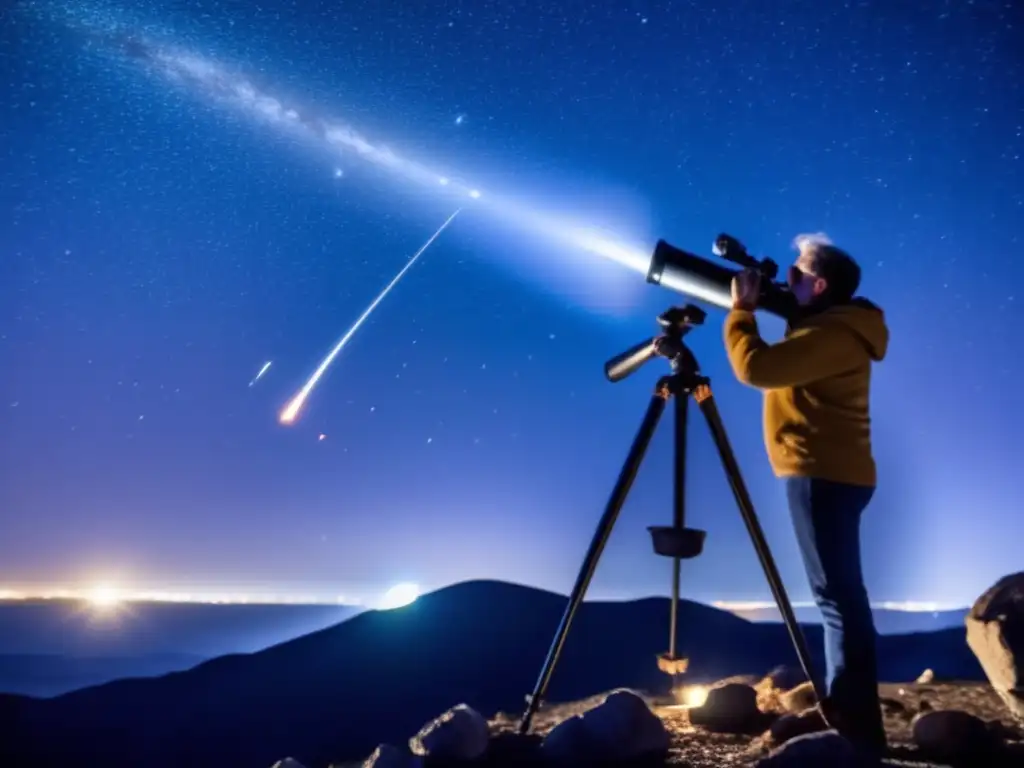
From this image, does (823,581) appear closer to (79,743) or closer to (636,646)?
(636,646)

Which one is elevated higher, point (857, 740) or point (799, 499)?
point (799, 499)

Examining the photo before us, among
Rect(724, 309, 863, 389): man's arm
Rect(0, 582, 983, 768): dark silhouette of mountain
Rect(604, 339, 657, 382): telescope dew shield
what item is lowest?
Rect(0, 582, 983, 768): dark silhouette of mountain

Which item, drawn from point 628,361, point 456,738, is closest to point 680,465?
point 628,361

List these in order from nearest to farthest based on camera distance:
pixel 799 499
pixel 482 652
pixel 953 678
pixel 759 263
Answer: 1. pixel 799 499
2. pixel 759 263
3. pixel 953 678
4. pixel 482 652

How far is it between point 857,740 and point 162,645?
263 feet

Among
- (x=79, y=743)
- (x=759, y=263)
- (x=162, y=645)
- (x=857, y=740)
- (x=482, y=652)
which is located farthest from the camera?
(x=162, y=645)

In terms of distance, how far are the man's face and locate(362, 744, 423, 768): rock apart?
2419mm

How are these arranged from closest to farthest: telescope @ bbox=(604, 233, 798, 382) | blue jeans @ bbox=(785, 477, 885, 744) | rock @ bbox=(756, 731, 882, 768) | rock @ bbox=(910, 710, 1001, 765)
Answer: rock @ bbox=(756, 731, 882, 768)
blue jeans @ bbox=(785, 477, 885, 744)
rock @ bbox=(910, 710, 1001, 765)
telescope @ bbox=(604, 233, 798, 382)

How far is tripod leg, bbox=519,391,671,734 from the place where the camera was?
2.62m

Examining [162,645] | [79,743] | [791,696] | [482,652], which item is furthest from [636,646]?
[162,645]

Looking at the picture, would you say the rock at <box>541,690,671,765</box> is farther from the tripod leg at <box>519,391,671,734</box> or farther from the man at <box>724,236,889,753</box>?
the man at <box>724,236,889,753</box>

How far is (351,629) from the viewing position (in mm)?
13938

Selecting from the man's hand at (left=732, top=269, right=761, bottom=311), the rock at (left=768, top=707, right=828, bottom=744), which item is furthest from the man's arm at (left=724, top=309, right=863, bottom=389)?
the rock at (left=768, top=707, right=828, bottom=744)

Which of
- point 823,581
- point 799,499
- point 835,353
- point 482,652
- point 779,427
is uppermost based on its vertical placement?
point 835,353
